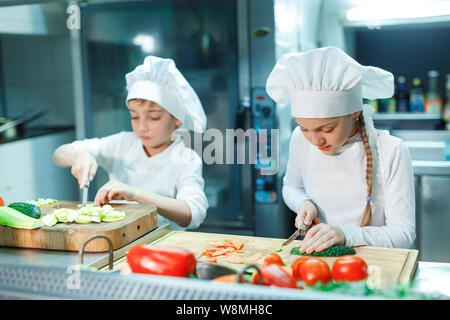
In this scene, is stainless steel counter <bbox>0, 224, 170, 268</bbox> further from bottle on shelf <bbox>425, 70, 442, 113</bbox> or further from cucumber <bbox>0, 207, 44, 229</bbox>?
bottle on shelf <bbox>425, 70, 442, 113</bbox>

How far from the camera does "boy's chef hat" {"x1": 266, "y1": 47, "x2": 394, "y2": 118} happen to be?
140cm

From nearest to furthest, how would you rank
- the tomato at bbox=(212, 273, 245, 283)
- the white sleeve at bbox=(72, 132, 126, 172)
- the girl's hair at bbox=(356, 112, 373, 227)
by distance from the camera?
the tomato at bbox=(212, 273, 245, 283), the girl's hair at bbox=(356, 112, 373, 227), the white sleeve at bbox=(72, 132, 126, 172)

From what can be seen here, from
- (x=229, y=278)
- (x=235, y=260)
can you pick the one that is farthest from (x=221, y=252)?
(x=229, y=278)

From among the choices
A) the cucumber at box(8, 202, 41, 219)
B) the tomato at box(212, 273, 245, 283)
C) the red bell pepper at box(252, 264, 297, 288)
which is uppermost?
the cucumber at box(8, 202, 41, 219)

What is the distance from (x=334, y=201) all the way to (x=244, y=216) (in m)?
1.01

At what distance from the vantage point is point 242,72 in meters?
2.52

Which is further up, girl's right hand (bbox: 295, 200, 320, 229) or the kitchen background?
the kitchen background

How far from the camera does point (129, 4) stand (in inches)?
105

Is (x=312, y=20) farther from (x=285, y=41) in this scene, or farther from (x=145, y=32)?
(x=145, y=32)

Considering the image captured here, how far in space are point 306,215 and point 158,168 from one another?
0.62m

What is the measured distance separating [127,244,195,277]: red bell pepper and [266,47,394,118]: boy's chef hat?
0.60 m

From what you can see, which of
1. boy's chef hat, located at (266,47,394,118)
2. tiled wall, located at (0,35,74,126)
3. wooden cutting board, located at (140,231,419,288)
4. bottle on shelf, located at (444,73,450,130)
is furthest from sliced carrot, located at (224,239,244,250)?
tiled wall, located at (0,35,74,126)

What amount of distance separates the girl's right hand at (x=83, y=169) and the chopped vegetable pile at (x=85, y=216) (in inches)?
7.3
